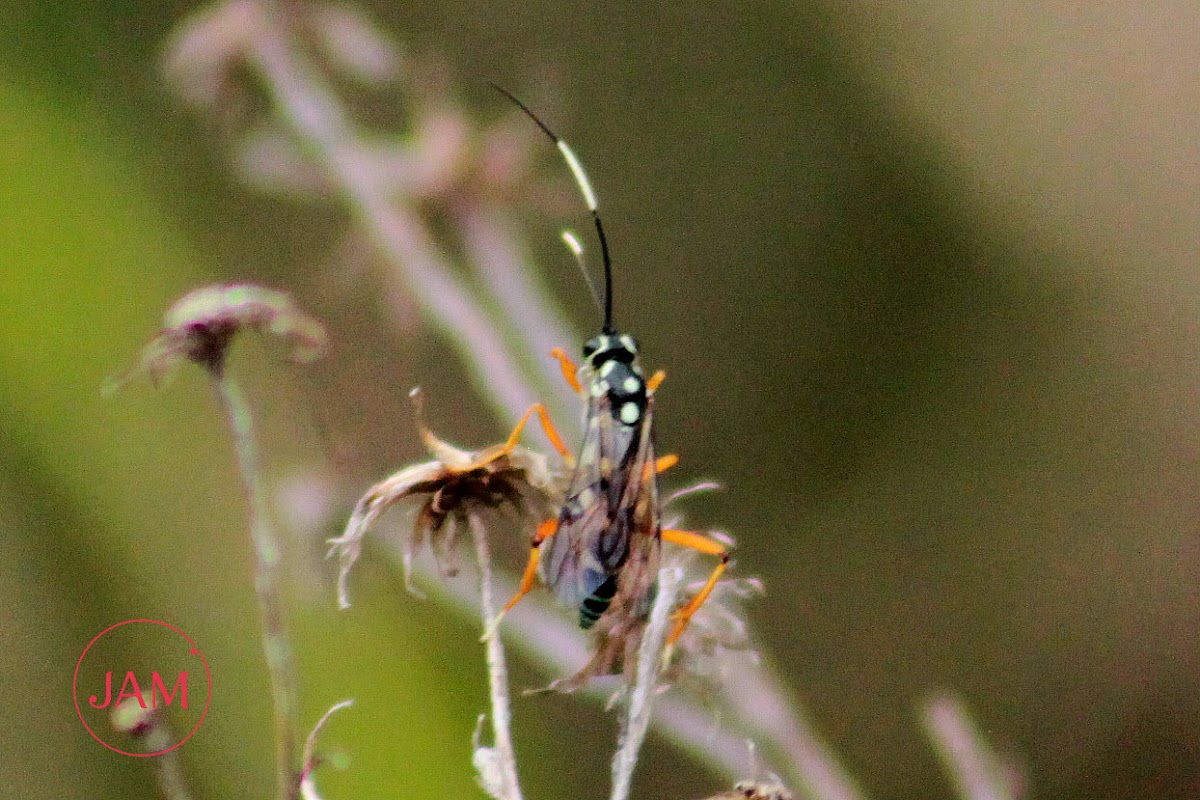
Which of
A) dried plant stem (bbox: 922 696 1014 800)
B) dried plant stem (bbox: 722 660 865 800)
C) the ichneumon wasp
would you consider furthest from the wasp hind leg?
dried plant stem (bbox: 922 696 1014 800)

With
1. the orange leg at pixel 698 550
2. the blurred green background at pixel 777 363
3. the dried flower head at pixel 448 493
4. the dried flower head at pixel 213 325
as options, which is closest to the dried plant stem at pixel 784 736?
the blurred green background at pixel 777 363

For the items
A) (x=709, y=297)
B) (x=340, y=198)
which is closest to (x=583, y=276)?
(x=709, y=297)

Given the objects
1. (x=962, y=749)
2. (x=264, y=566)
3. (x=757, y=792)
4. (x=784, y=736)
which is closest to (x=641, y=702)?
(x=757, y=792)

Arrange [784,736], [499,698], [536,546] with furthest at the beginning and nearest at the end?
[784,736], [536,546], [499,698]

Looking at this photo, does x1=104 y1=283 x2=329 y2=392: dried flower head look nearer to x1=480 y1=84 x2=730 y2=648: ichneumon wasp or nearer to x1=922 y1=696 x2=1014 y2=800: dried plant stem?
x1=480 y1=84 x2=730 y2=648: ichneumon wasp

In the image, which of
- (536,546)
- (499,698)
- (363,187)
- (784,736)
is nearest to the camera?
(499,698)

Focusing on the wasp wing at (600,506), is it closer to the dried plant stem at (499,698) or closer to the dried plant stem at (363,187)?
the dried plant stem at (499,698)

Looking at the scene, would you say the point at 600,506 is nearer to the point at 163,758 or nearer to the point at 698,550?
the point at 698,550
